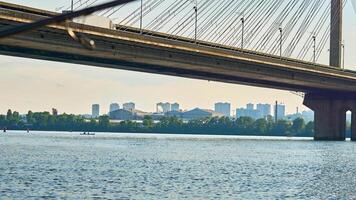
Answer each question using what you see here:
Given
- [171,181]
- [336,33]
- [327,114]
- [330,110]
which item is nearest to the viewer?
[171,181]

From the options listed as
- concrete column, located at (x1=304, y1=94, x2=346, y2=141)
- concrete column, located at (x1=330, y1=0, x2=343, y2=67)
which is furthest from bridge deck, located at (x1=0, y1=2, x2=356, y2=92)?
concrete column, located at (x1=304, y1=94, x2=346, y2=141)

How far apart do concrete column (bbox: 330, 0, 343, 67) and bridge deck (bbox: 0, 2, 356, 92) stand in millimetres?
4263

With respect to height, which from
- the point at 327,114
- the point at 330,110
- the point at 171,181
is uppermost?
the point at 330,110

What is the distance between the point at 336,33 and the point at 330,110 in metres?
22.7

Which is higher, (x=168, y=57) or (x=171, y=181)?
(x=168, y=57)

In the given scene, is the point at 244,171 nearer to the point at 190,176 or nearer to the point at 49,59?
the point at 190,176

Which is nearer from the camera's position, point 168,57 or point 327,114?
point 168,57

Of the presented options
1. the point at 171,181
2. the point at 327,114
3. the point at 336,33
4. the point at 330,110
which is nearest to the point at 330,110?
the point at 330,110

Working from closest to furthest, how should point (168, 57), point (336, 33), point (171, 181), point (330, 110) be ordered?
point (171, 181) < point (168, 57) < point (336, 33) < point (330, 110)

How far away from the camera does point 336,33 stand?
137250mm

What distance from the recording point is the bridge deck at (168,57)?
7750 centimetres

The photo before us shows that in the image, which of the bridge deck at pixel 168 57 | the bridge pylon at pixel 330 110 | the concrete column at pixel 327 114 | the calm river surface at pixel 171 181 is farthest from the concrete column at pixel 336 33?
the calm river surface at pixel 171 181

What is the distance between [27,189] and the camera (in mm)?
39875

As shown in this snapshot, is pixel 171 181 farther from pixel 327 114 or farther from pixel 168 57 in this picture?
pixel 327 114
